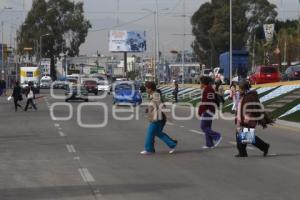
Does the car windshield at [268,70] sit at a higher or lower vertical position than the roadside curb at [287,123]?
higher

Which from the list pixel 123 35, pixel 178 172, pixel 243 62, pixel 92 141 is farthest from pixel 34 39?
pixel 178 172

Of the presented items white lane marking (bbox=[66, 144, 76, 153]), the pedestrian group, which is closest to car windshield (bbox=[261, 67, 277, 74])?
the pedestrian group

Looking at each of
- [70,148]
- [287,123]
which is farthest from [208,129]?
[287,123]

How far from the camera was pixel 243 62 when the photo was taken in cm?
7188

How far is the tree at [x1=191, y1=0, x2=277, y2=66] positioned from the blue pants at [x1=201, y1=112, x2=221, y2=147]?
8972cm

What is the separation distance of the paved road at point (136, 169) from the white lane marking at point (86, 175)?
0.03ft

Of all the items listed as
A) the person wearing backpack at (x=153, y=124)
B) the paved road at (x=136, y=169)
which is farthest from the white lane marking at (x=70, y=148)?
the person wearing backpack at (x=153, y=124)

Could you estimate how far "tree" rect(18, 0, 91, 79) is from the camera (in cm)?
12206

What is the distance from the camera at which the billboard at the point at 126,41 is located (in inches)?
5315

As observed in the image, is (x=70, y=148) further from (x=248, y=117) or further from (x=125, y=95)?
(x=125, y=95)

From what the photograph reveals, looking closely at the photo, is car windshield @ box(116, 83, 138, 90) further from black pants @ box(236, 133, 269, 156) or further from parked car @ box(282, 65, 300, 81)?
black pants @ box(236, 133, 269, 156)

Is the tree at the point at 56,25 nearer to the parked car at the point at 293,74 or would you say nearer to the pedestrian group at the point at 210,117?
the parked car at the point at 293,74

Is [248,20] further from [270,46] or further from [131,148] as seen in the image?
[131,148]

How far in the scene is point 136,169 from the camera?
14.8 meters
